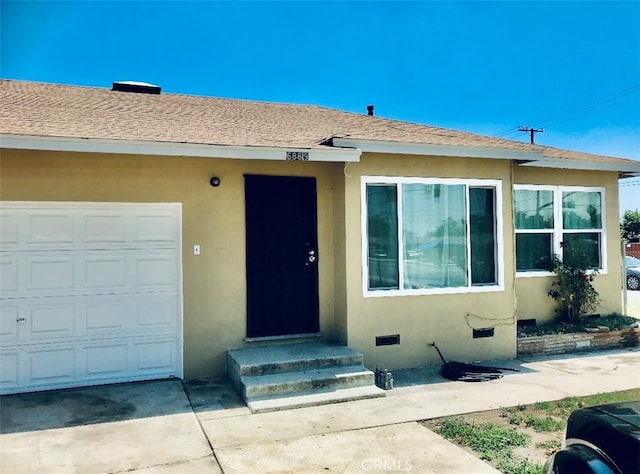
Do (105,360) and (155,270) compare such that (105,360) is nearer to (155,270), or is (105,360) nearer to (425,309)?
(155,270)

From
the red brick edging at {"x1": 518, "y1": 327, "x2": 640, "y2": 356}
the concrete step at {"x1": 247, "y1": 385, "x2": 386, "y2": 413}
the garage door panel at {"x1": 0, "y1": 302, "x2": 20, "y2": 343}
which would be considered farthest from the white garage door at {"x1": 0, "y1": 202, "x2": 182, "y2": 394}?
the red brick edging at {"x1": 518, "y1": 327, "x2": 640, "y2": 356}

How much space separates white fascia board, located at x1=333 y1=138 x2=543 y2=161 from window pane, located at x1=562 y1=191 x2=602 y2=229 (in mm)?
2021

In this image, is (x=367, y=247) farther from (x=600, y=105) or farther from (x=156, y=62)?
(x=600, y=105)

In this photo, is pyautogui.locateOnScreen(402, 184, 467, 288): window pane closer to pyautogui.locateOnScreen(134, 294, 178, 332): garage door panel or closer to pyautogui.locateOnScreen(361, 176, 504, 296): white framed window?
pyautogui.locateOnScreen(361, 176, 504, 296): white framed window

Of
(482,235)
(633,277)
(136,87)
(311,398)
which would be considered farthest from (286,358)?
(633,277)

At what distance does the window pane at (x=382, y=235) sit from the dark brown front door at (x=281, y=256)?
2.76 feet

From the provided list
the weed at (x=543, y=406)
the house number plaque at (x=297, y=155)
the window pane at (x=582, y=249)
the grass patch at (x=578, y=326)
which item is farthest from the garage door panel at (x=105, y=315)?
the window pane at (x=582, y=249)

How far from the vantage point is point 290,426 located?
472cm

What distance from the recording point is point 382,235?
6.88m

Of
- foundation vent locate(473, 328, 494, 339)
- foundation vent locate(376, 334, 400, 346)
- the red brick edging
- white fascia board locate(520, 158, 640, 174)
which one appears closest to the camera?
foundation vent locate(376, 334, 400, 346)

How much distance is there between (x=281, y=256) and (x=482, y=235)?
10.7 feet

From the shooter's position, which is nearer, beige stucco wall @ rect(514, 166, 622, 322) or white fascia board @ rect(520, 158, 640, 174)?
white fascia board @ rect(520, 158, 640, 174)

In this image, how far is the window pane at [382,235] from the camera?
680cm

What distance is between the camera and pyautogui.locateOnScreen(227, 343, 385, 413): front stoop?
17.6 ft
